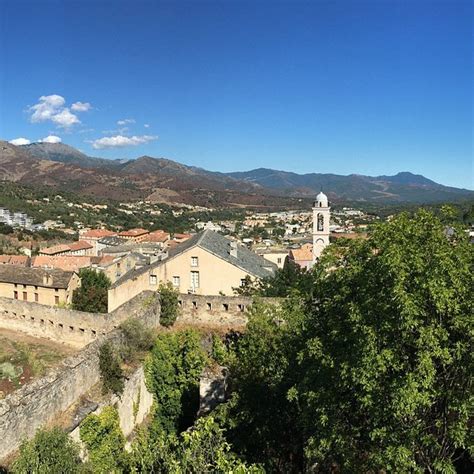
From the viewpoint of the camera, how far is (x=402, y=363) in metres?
7.95

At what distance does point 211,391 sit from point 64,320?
37.2 ft

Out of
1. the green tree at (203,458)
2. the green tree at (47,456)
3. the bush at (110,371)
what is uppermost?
the green tree at (203,458)

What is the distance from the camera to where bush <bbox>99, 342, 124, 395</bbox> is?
16312 mm

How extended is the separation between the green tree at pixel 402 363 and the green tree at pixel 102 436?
22.3 ft

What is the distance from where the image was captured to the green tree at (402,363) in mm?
7520

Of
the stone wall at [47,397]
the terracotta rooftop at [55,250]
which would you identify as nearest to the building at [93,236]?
the terracotta rooftop at [55,250]

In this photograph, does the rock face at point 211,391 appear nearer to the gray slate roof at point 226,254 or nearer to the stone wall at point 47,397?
the stone wall at point 47,397

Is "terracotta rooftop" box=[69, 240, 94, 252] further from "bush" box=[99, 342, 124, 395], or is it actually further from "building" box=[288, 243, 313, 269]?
"bush" box=[99, 342, 124, 395]

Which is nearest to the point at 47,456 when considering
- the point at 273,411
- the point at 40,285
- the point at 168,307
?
the point at 273,411

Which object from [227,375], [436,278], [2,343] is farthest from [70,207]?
[436,278]

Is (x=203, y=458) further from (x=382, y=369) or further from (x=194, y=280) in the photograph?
(x=194, y=280)

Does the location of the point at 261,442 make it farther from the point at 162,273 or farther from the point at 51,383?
the point at 162,273

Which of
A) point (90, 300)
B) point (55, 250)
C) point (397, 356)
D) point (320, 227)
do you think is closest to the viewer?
point (397, 356)

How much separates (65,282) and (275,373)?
1126 inches
